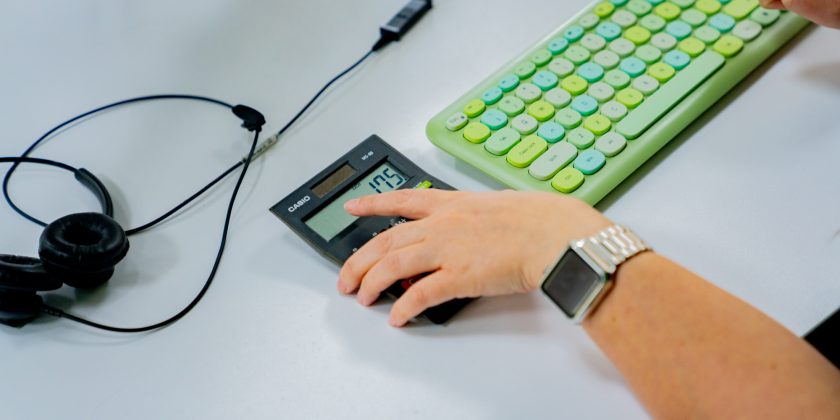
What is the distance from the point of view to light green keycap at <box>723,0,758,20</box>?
27.9 inches

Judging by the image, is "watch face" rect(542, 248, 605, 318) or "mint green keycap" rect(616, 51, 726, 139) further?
"mint green keycap" rect(616, 51, 726, 139)

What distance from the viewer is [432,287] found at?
0.52 meters

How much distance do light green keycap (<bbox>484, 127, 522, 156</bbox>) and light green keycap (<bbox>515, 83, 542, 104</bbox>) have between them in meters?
0.04

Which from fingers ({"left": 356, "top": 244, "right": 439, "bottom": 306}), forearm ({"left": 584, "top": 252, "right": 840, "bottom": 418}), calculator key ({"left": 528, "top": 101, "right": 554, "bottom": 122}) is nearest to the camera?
forearm ({"left": 584, "top": 252, "right": 840, "bottom": 418})

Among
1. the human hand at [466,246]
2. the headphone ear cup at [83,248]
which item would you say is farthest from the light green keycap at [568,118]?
the headphone ear cup at [83,248]

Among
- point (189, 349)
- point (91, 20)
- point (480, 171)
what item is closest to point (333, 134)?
point (480, 171)

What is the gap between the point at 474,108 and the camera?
0.65 meters

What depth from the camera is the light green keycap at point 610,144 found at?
0.60m

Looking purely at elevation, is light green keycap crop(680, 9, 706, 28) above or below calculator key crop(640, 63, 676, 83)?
above

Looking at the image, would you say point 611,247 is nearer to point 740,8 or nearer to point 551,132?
point 551,132

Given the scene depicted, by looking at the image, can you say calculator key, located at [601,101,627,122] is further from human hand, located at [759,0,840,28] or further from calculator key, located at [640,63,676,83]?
human hand, located at [759,0,840,28]

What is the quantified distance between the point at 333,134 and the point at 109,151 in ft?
0.74

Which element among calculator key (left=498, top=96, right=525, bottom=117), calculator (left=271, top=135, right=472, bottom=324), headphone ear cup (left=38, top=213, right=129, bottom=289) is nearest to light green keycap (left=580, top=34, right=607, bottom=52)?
calculator key (left=498, top=96, right=525, bottom=117)

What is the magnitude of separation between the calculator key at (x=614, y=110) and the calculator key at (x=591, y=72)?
3 centimetres
